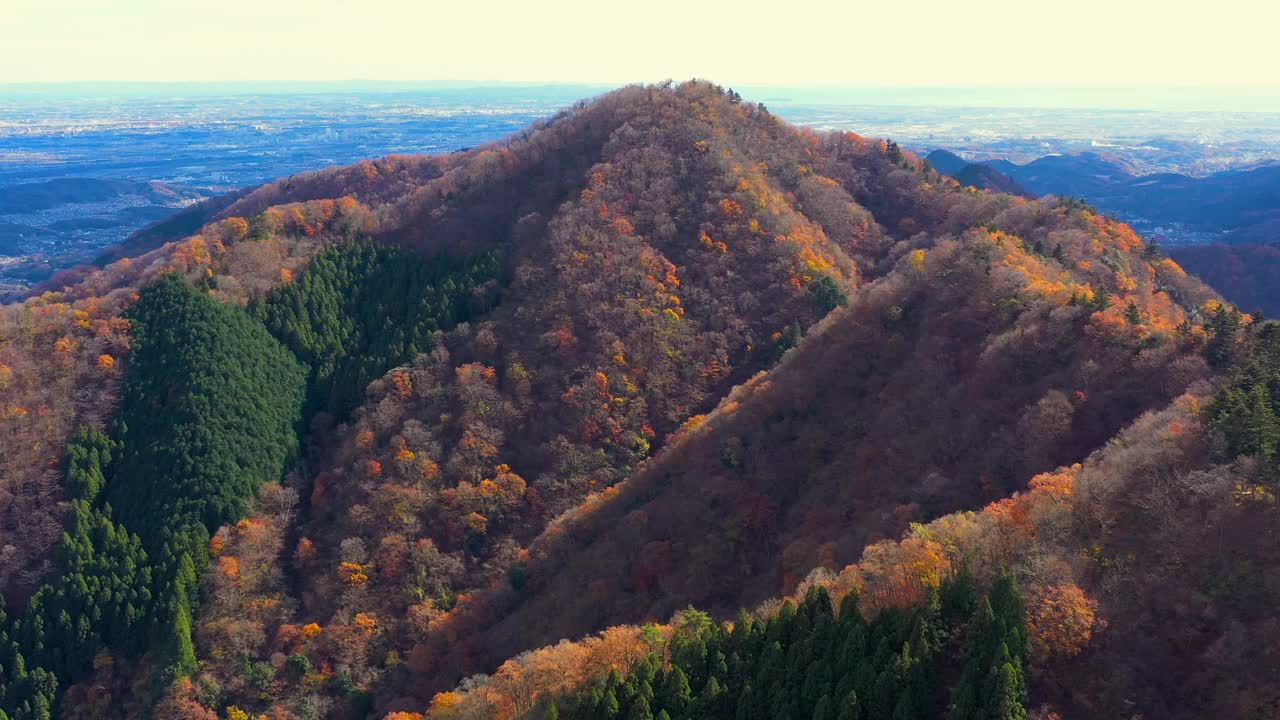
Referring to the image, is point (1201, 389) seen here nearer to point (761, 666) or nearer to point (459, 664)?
point (761, 666)

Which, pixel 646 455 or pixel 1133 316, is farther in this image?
pixel 646 455

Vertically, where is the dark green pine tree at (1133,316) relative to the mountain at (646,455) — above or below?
above

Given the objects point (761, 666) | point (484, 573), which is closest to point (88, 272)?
point (484, 573)

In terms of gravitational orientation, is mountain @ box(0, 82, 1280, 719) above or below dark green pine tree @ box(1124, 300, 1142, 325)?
below

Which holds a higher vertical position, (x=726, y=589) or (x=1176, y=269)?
(x=1176, y=269)

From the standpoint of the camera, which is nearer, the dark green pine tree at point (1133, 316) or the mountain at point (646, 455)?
the mountain at point (646, 455)

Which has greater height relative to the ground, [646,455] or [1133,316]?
[1133,316]

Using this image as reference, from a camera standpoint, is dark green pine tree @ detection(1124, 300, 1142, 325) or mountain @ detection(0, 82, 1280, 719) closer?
mountain @ detection(0, 82, 1280, 719)

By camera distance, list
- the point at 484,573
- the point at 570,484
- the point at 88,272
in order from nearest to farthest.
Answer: the point at 484,573, the point at 570,484, the point at 88,272
